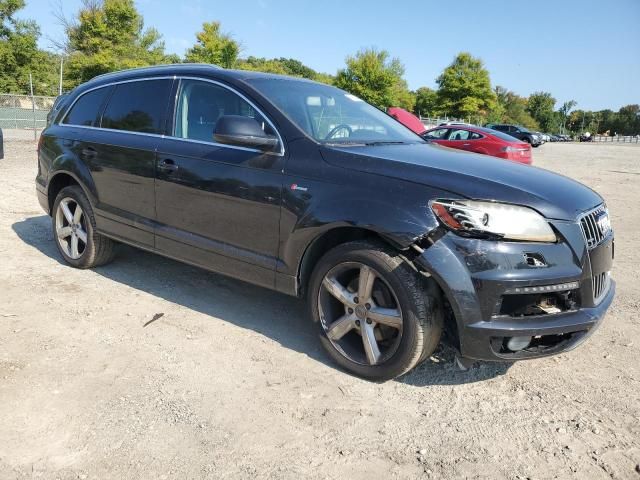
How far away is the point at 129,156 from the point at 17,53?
40.5 m

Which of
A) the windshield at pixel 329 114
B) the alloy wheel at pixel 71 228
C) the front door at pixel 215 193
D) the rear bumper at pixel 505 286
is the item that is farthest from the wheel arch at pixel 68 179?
the rear bumper at pixel 505 286

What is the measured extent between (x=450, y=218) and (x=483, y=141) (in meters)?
14.0

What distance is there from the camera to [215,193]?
3.62 m

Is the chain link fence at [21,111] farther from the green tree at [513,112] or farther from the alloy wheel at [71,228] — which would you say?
the green tree at [513,112]

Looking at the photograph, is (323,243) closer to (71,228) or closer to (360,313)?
(360,313)

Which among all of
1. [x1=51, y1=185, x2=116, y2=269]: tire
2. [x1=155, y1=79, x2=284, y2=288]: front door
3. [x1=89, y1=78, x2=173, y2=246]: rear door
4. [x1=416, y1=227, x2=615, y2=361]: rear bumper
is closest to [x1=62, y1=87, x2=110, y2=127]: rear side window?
[x1=89, y1=78, x2=173, y2=246]: rear door

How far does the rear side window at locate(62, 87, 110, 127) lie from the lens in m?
4.77

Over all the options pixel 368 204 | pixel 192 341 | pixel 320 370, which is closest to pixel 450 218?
pixel 368 204

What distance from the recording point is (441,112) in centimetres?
5491

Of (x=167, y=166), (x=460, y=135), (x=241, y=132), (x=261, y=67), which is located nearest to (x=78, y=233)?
(x=167, y=166)

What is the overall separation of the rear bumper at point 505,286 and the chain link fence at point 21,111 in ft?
87.4

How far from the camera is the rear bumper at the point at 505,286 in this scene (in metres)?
2.64

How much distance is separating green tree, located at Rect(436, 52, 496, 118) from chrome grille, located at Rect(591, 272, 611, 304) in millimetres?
53447

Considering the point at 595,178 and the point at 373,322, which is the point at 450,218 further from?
the point at 595,178
